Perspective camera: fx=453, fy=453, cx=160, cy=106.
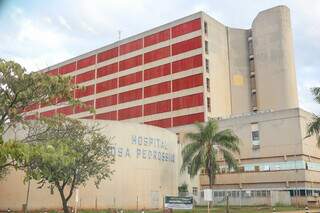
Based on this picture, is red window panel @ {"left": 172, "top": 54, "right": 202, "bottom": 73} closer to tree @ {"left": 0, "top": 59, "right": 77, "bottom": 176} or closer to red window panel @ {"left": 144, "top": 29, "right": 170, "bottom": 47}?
red window panel @ {"left": 144, "top": 29, "right": 170, "bottom": 47}

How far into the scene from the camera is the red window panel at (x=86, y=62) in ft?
362

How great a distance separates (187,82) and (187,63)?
3892 mm

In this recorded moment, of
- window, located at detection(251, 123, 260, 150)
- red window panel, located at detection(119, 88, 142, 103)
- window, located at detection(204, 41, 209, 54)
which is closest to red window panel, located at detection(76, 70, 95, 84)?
red window panel, located at detection(119, 88, 142, 103)

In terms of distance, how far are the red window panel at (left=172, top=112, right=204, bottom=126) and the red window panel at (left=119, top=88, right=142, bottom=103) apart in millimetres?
12151

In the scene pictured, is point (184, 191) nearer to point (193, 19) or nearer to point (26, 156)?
point (193, 19)

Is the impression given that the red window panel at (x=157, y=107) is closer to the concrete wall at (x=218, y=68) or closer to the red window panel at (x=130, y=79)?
the red window panel at (x=130, y=79)

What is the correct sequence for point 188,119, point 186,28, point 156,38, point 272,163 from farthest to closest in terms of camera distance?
point 156,38 → point 186,28 → point 188,119 → point 272,163

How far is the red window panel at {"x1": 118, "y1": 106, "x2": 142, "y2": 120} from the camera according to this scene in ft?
318

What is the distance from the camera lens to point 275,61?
300ft

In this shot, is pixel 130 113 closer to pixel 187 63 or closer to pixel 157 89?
pixel 157 89

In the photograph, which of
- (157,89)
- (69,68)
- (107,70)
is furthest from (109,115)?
(69,68)

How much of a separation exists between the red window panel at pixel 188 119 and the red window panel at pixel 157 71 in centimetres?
1037

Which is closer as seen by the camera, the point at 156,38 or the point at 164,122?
the point at 164,122

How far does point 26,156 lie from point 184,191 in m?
59.5
